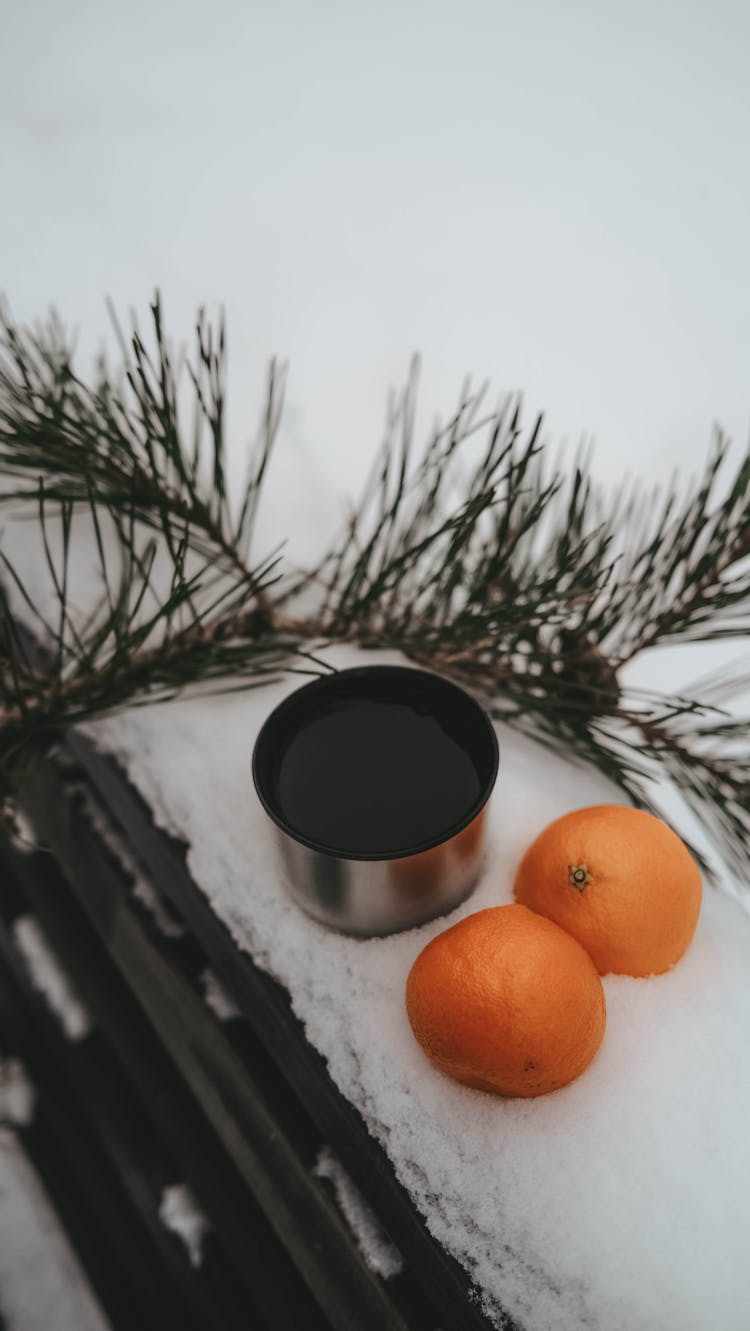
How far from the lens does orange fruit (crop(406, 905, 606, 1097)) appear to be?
1.23 ft

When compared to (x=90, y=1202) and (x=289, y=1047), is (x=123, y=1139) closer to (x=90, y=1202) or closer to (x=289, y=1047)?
(x=90, y=1202)

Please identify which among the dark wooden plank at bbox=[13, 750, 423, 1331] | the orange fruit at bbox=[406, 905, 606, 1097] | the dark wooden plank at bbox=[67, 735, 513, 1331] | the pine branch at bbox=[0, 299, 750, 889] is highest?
the pine branch at bbox=[0, 299, 750, 889]

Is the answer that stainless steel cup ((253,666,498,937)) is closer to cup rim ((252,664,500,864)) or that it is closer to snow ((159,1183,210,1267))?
cup rim ((252,664,500,864))

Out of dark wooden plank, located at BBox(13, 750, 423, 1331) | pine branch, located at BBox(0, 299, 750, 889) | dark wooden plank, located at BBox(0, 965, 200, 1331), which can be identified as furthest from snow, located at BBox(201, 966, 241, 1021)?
dark wooden plank, located at BBox(0, 965, 200, 1331)

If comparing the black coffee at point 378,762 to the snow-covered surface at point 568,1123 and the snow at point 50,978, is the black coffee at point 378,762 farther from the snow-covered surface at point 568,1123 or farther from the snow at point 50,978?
the snow at point 50,978

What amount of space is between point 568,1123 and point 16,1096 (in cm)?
66

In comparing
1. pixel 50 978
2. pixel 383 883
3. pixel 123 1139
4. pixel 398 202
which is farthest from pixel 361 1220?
pixel 398 202

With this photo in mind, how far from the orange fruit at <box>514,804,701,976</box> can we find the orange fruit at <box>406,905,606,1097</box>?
0.02 metres

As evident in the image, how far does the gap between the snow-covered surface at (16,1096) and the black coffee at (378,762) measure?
60 cm

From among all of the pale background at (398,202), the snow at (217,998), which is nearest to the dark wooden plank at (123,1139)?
the snow at (217,998)

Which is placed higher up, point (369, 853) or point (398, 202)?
point (398, 202)

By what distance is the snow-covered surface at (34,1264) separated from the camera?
0.77m

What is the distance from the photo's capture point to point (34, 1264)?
2.65ft

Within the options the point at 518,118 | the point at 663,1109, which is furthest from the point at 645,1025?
the point at 518,118
